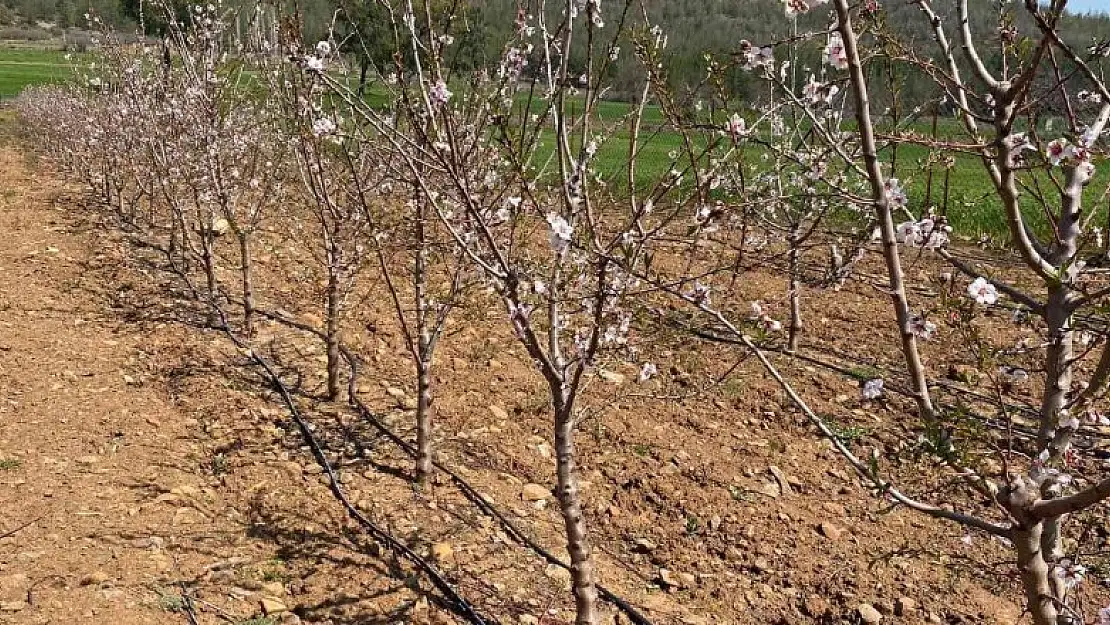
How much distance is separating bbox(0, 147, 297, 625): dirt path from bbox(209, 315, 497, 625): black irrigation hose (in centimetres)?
59

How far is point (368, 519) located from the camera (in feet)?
15.2

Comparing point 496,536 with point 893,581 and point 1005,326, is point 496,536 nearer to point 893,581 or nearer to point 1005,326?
point 893,581

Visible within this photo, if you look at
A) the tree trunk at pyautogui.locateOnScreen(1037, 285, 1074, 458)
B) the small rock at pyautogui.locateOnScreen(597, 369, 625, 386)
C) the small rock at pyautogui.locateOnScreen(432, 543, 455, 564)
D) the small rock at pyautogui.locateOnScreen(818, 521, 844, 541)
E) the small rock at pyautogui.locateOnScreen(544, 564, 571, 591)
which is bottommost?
the small rock at pyautogui.locateOnScreen(544, 564, 571, 591)

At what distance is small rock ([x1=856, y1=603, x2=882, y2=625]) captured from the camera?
13.3 ft

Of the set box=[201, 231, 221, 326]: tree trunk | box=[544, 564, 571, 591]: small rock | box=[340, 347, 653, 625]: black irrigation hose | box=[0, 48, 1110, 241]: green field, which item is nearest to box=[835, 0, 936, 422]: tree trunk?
box=[0, 48, 1110, 241]: green field

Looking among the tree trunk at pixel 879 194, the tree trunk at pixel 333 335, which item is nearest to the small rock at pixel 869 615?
the tree trunk at pixel 879 194

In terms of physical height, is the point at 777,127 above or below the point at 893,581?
above

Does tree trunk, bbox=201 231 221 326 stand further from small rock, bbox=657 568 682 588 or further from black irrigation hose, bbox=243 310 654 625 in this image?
small rock, bbox=657 568 682 588

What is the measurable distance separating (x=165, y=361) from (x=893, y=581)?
5.65 metres

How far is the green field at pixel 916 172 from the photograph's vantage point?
12.5 feet

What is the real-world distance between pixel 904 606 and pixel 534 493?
2187 mm

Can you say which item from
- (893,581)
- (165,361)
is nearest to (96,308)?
(165,361)

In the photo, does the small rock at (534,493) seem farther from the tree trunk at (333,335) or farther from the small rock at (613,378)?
the tree trunk at (333,335)

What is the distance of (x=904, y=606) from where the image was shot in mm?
4152
